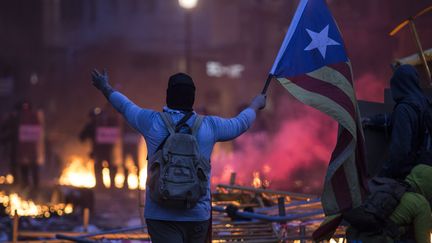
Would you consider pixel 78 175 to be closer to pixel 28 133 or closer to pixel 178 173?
pixel 28 133

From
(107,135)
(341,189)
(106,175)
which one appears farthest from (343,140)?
(106,175)

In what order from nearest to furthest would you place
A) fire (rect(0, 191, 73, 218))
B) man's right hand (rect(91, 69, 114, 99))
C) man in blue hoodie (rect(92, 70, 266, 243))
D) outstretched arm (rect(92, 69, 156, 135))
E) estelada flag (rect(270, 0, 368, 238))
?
man in blue hoodie (rect(92, 70, 266, 243)) → outstretched arm (rect(92, 69, 156, 135)) → man's right hand (rect(91, 69, 114, 99)) → estelada flag (rect(270, 0, 368, 238)) → fire (rect(0, 191, 73, 218))

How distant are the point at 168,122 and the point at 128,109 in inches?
13.7

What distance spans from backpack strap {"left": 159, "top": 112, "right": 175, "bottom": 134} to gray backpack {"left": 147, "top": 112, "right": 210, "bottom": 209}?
21mm

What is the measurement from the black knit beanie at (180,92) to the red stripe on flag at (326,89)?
40.5 inches

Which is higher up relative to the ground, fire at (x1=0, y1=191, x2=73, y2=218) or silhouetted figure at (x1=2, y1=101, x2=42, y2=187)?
silhouetted figure at (x1=2, y1=101, x2=42, y2=187)

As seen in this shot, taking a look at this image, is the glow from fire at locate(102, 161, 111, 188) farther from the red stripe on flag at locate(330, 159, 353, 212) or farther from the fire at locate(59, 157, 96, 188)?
the red stripe on flag at locate(330, 159, 353, 212)

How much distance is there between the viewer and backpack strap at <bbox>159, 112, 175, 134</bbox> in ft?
19.9

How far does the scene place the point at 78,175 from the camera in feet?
65.8

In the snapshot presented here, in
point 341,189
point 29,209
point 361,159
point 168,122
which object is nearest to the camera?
point 168,122

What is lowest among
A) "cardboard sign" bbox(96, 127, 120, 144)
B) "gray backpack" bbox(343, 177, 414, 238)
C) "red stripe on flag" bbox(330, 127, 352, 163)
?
"gray backpack" bbox(343, 177, 414, 238)

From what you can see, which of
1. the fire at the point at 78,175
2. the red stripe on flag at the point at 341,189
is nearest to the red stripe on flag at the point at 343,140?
the red stripe on flag at the point at 341,189

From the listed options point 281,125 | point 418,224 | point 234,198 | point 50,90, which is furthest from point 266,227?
point 50,90

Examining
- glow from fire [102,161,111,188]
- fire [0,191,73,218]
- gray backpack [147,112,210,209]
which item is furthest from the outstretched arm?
glow from fire [102,161,111,188]
